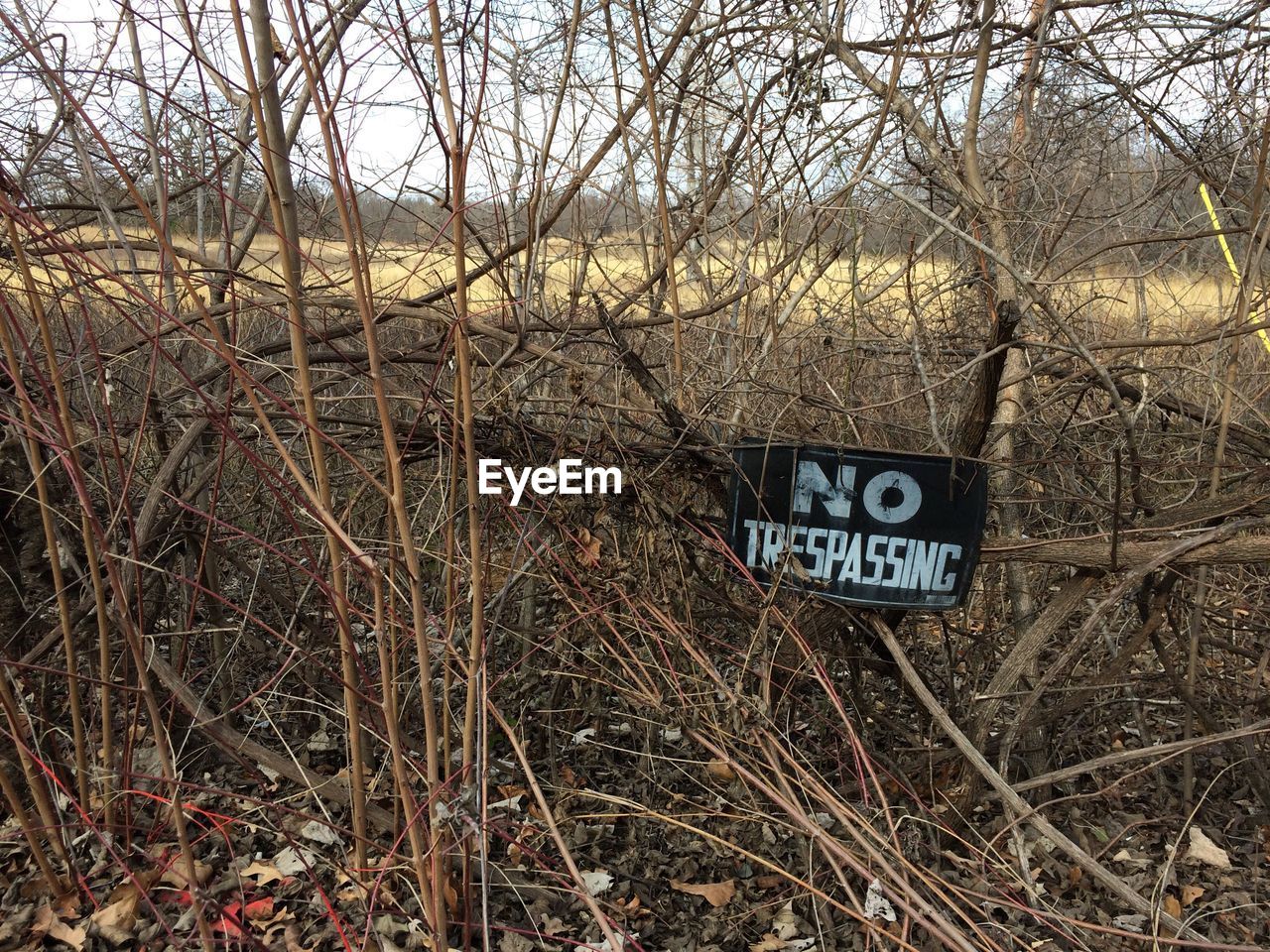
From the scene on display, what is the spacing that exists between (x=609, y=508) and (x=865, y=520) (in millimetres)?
732

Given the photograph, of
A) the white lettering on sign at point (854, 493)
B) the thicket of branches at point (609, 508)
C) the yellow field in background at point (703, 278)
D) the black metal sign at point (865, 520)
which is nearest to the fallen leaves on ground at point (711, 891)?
the thicket of branches at point (609, 508)

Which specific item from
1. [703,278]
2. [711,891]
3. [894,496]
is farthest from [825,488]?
[703,278]

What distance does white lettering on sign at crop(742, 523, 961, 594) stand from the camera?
2516 millimetres

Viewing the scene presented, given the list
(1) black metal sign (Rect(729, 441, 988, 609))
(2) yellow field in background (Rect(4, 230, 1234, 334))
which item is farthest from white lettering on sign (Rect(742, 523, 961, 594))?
(2) yellow field in background (Rect(4, 230, 1234, 334))

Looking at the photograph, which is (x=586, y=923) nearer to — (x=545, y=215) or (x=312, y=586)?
(x=312, y=586)

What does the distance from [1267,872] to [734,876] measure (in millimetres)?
1766

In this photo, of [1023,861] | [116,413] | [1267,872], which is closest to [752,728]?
[1023,861]

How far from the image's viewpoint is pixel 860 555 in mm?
2545

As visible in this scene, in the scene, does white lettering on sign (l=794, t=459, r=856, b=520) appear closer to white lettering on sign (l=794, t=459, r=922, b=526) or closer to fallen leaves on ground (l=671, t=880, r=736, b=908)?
white lettering on sign (l=794, t=459, r=922, b=526)

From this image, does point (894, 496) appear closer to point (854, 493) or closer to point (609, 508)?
point (854, 493)

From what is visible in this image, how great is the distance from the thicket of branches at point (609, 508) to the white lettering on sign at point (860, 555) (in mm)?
143

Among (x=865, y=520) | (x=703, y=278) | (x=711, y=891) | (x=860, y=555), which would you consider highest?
(x=703, y=278)

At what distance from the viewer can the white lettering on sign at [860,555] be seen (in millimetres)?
2516

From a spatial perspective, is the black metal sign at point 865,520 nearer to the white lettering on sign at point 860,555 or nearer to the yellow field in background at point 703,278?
the white lettering on sign at point 860,555
